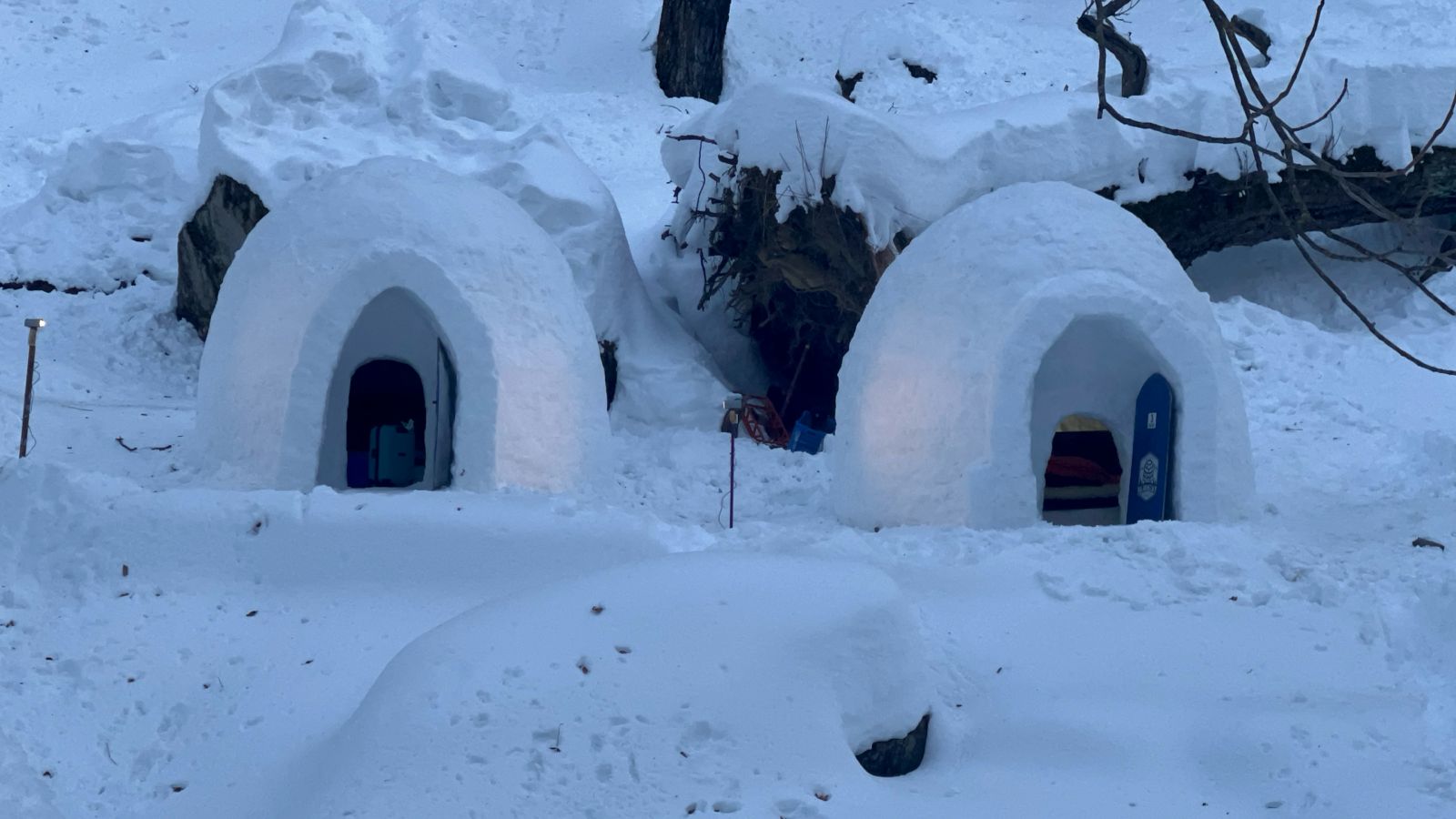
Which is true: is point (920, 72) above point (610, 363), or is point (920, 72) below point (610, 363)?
above

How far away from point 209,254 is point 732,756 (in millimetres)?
10348

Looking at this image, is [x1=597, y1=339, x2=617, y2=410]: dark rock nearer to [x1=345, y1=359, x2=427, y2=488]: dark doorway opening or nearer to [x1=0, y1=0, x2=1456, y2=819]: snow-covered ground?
[x1=0, y1=0, x2=1456, y2=819]: snow-covered ground

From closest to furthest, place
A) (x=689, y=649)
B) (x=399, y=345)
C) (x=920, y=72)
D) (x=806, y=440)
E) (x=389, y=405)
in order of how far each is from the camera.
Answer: (x=689, y=649) < (x=399, y=345) < (x=389, y=405) < (x=806, y=440) < (x=920, y=72)

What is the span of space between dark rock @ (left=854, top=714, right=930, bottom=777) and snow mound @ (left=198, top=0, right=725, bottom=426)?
7964mm

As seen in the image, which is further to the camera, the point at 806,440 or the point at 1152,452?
the point at 806,440

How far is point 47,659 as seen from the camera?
5906 mm

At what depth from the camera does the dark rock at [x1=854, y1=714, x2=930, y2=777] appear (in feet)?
16.7

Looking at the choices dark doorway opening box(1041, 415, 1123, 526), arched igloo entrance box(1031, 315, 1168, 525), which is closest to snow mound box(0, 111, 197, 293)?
dark doorway opening box(1041, 415, 1123, 526)

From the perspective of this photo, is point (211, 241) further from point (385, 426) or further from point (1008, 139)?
point (1008, 139)

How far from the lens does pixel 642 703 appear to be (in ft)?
15.6

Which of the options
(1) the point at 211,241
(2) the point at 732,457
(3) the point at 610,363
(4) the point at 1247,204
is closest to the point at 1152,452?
(2) the point at 732,457

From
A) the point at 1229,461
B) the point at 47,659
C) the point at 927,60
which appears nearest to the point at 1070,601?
the point at 1229,461

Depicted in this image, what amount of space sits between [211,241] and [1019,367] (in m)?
8.28

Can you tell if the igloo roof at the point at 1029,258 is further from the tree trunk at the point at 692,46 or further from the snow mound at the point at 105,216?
the tree trunk at the point at 692,46
